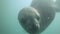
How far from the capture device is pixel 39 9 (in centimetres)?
53

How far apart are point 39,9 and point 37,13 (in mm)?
41

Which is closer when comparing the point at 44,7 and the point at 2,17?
the point at 44,7

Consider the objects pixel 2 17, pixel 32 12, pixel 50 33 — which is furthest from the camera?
pixel 50 33

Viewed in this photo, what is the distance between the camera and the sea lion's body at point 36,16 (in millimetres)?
474

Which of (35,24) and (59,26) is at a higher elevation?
(59,26)

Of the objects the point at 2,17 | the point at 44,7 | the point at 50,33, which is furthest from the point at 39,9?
the point at 50,33

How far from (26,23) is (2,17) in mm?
1600

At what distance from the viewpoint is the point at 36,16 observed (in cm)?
49

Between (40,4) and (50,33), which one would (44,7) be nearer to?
(40,4)

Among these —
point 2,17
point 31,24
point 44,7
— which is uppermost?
point 2,17

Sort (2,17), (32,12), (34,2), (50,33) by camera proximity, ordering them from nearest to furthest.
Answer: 1. (32,12)
2. (34,2)
3. (2,17)
4. (50,33)

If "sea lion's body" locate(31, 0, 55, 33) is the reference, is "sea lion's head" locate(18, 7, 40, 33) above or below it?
below

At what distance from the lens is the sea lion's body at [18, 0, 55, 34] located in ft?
1.56

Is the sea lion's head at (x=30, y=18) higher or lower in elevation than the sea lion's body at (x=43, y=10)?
lower
